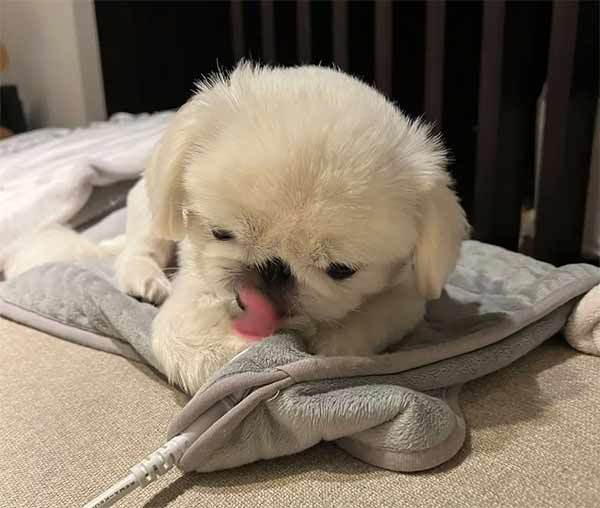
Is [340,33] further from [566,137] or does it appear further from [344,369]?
[344,369]

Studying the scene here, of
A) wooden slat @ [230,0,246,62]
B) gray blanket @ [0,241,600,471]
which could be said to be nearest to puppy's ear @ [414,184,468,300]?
gray blanket @ [0,241,600,471]

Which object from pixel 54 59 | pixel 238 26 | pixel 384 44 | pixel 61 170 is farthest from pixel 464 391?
pixel 54 59

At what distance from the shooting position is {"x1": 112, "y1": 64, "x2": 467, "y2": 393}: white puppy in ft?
2.90

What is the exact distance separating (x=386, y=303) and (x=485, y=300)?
32 cm

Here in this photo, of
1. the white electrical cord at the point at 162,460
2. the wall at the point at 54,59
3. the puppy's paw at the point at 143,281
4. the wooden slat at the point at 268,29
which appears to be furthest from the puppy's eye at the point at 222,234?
the wall at the point at 54,59

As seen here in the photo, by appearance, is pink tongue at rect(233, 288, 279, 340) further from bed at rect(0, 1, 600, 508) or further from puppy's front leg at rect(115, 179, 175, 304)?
puppy's front leg at rect(115, 179, 175, 304)

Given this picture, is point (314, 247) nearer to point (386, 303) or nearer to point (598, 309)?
point (386, 303)

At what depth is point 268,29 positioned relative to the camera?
7.95ft

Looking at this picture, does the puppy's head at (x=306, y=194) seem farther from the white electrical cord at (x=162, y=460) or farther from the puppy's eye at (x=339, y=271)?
the white electrical cord at (x=162, y=460)

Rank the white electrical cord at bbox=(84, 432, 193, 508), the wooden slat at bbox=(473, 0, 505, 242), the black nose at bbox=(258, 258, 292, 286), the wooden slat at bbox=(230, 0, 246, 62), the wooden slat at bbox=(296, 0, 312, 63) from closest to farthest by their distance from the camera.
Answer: the white electrical cord at bbox=(84, 432, 193, 508)
the black nose at bbox=(258, 258, 292, 286)
the wooden slat at bbox=(473, 0, 505, 242)
the wooden slat at bbox=(296, 0, 312, 63)
the wooden slat at bbox=(230, 0, 246, 62)

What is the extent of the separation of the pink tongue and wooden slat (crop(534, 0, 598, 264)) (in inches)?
38.3

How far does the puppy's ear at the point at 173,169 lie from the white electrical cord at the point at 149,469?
0.38 meters

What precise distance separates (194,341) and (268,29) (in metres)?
1.72

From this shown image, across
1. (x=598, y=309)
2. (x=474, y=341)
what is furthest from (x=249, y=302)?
(x=598, y=309)
